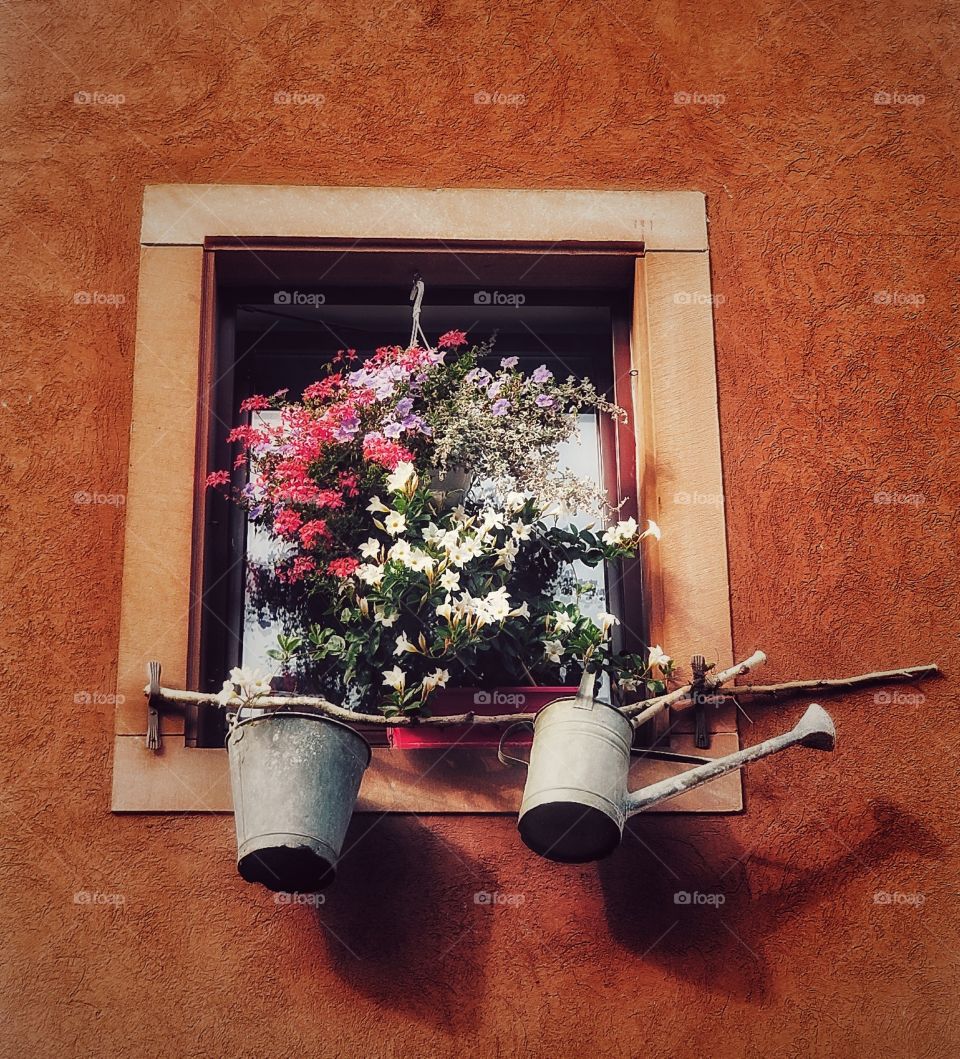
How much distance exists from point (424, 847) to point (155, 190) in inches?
88.4

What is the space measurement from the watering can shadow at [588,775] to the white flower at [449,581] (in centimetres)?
43

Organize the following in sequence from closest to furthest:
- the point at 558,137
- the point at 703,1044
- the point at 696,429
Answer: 1. the point at 703,1044
2. the point at 696,429
3. the point at 558,137

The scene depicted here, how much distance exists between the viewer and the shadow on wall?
400 centimetres

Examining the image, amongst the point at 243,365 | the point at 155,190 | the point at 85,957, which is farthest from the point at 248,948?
the point at 155,190

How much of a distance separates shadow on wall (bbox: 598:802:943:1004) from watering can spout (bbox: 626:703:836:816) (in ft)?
0.89

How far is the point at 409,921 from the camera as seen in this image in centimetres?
402

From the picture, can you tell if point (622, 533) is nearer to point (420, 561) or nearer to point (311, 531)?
point (420, 561)

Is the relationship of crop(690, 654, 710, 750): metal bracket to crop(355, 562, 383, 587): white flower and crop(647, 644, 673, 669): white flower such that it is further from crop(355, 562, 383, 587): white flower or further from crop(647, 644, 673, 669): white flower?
crop(355, 562, 383, 587): white flower

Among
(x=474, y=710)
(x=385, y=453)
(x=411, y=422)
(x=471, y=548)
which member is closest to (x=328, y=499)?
(x=385, y=453)

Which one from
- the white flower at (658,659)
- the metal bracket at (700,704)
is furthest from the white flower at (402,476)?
the metal bracket at (700,704)

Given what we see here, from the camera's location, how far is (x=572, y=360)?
5004 millimetres

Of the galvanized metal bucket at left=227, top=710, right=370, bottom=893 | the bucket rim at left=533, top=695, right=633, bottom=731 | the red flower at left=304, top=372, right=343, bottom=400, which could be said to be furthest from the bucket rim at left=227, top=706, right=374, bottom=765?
the red flower at left=304, top=372, right=343, bottom=400

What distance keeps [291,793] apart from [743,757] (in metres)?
1.16

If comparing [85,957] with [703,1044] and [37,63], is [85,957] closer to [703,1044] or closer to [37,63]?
[703,1044]
